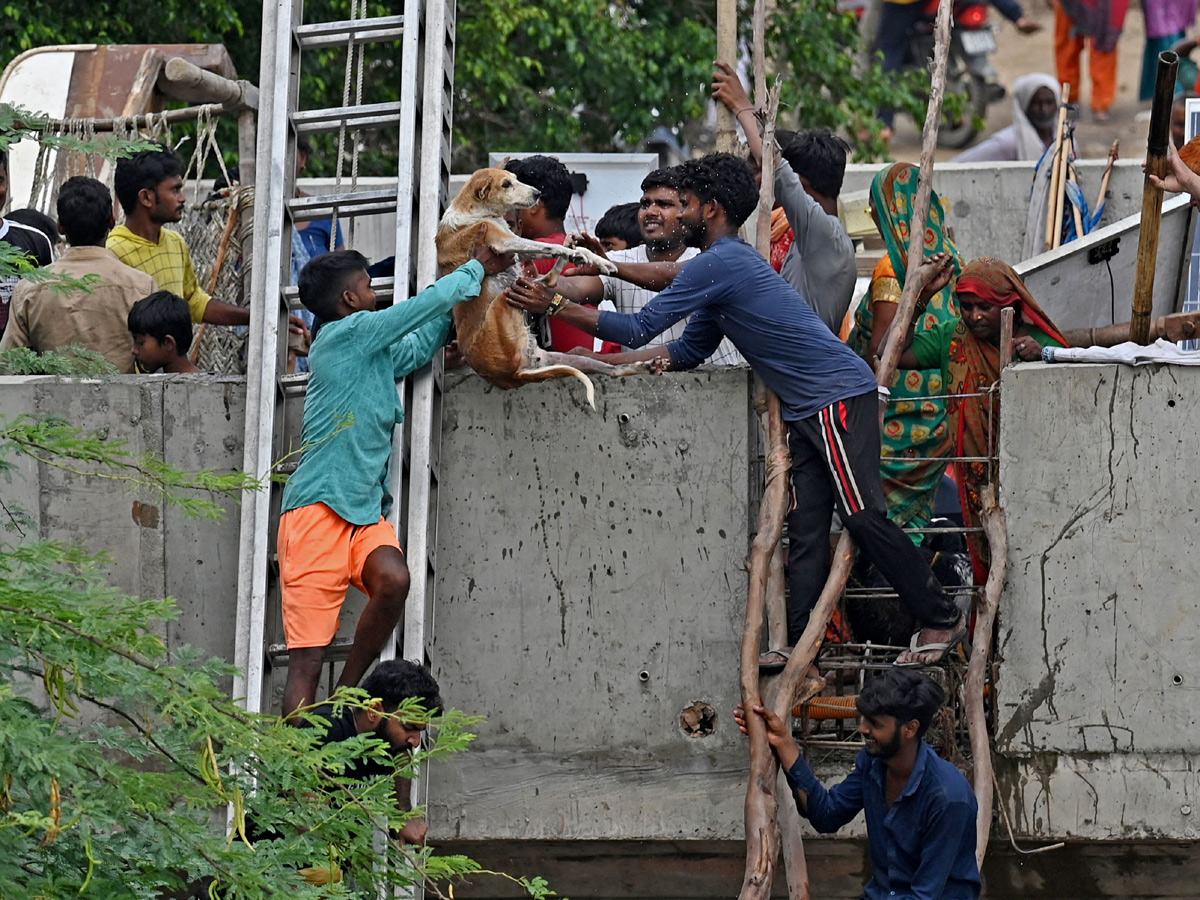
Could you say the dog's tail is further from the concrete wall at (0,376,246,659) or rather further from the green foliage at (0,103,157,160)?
the green foliage at (0,103,157,160)

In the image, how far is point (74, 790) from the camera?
363 cm

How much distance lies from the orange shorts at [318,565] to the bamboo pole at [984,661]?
2.06 meters

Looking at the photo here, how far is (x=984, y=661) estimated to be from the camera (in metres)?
6.32

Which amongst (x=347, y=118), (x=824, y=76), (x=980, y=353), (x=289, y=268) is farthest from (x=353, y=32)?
(x=824, y=76)

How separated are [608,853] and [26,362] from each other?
3.15 metres

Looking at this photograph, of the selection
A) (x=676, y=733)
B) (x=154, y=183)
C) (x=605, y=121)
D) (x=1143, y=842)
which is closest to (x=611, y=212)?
(x=154, y=183)

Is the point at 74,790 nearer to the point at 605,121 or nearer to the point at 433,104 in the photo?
the point at 433,104

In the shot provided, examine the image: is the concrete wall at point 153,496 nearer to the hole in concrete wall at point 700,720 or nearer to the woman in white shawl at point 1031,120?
the hole in concrete wall at point 700,720

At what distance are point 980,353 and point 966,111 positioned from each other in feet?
36.8

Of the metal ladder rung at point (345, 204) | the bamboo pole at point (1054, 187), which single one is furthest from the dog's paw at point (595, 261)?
the bamboo pole at point (1054, 187)

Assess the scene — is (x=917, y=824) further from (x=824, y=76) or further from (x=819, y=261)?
(x=824, y=76)

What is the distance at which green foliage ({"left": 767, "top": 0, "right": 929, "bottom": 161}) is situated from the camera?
42.8 feet

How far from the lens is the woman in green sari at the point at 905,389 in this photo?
6797mm

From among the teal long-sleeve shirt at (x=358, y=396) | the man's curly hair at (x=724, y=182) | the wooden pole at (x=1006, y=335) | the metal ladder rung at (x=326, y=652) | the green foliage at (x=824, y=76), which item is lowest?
the metal ladder rung at (x=326, y=652)
